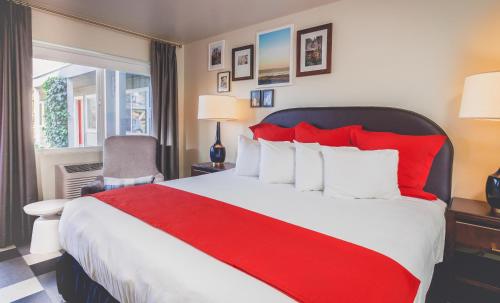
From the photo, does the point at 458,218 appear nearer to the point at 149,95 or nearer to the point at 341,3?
the point at 341,3

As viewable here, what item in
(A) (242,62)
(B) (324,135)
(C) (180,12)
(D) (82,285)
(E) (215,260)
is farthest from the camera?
(A) (242,62)

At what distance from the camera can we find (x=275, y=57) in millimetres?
3148

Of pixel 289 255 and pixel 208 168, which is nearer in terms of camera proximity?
pixel 289 255

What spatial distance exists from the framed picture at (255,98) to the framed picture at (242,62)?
0.20 m

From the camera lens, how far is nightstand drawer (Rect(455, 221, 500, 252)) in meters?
1.65

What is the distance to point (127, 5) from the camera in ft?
9.23

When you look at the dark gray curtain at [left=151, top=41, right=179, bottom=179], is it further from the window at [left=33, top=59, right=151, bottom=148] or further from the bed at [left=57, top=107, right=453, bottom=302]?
the bed at [left=57, top=107, right=453, bottom=302]

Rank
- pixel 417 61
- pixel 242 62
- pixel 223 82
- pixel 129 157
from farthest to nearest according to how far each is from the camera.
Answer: pixel 223 82
pixel 242 62
pixel 129 157
pixel 417 61

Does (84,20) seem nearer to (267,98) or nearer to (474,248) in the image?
(267,98)

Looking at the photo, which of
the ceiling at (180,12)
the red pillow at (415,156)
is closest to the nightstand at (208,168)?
the ceiling at (180,12)

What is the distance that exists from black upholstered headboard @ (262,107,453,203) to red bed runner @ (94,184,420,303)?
4.50ft

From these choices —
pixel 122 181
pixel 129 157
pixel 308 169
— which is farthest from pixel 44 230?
pixel 308 169

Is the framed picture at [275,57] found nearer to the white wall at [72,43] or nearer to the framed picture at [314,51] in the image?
the framed picture at [314,51]

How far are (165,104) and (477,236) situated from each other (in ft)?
11.7
